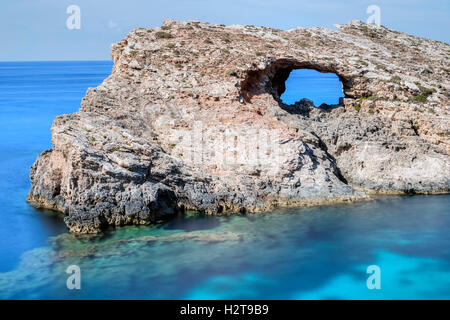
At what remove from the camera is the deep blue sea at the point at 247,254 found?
19250mm

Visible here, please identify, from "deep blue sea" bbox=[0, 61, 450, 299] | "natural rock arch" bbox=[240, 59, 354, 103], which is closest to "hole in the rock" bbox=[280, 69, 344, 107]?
"natural rock arch" bbox=[240, 59, 354, 103]

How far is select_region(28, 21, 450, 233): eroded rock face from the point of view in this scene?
25.6 m

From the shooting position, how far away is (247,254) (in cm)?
2191

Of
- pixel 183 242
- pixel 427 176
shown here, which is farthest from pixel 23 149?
pixel 427 176

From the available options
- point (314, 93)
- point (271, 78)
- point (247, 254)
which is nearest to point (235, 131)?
point (271, 78)

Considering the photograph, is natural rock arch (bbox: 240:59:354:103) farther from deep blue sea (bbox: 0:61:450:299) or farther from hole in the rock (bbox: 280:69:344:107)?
hole in the rock (bbox: 280:69:344:107)

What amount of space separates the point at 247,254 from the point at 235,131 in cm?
943

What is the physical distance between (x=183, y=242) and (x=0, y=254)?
8.52 metres

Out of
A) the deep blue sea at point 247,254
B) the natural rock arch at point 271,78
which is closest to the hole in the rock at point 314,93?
the natural rock arch at point 271,78

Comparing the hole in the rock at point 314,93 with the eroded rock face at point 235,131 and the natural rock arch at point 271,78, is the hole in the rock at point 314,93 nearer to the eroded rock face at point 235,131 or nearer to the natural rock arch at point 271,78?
the natural rock arch at point 271,78

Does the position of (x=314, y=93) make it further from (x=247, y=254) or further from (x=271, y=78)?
(x=247, y=254)

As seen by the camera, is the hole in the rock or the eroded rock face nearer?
the eroded rock face

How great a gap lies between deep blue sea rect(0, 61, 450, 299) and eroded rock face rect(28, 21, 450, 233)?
1.47 metres

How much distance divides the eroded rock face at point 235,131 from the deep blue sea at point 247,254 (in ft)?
4.82
